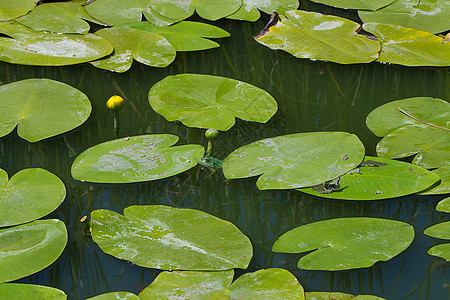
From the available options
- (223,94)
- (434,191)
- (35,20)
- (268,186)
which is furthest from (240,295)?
(35,20)

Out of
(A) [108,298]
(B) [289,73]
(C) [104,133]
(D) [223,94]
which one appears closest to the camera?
(A) [108,298]

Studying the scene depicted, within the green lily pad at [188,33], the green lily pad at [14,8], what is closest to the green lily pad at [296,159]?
the green lily pad at [188,33]

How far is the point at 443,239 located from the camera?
1522mm

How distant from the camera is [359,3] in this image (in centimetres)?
278

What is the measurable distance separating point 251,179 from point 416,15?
160 centimetres

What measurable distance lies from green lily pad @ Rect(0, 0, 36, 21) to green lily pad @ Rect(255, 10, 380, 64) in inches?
48.4

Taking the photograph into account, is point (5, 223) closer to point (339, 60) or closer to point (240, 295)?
point (240, 295)

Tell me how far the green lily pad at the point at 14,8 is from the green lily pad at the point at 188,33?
55 centimetres

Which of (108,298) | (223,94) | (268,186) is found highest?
(223,94)

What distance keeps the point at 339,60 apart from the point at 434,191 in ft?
2.88

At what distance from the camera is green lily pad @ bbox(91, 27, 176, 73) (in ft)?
7.30

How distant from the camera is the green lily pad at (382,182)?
5.37 feet

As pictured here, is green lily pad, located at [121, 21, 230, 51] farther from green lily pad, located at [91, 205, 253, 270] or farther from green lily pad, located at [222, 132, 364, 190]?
green lily pad, located at [91, 205, 253, 270]

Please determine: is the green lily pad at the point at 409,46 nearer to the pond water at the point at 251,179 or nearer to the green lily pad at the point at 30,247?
the pond water at the point at 251,179
